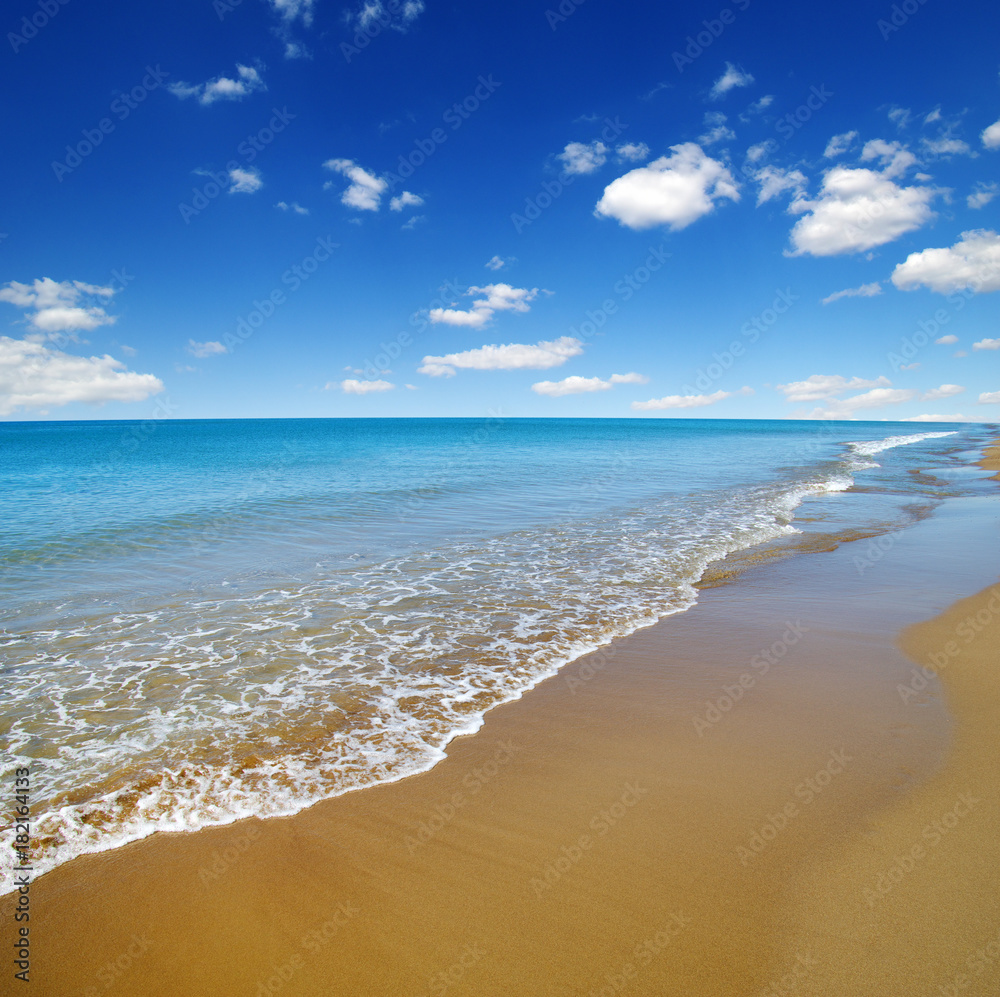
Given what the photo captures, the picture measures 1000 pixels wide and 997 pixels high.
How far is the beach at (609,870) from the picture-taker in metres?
3.20

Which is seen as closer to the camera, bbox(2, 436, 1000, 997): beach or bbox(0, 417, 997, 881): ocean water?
bbox(2, 436, 1000, 997): beach

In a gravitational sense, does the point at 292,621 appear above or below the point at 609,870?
above

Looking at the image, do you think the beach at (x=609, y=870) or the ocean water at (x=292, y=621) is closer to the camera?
the beach at (x=609, y=870)

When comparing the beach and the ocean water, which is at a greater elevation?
the ocean water

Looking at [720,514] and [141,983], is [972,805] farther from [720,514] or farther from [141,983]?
[720,514]

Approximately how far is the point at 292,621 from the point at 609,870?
6.52 m

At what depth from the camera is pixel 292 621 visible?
29.1ft

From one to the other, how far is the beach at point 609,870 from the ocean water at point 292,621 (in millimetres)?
638

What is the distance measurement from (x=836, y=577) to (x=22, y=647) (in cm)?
1397

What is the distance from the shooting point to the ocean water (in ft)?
16.7

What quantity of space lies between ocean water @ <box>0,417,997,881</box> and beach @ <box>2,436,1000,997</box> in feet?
2.09

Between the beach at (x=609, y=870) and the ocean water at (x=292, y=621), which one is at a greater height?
the ocean water at (x=292, y=621)

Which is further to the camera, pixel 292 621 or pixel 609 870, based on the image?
pixel 292 621

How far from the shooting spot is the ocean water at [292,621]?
5094mm
